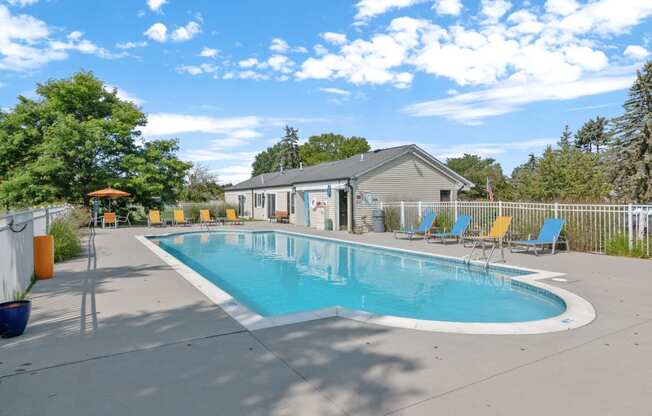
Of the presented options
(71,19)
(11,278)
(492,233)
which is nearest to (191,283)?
(11,278)

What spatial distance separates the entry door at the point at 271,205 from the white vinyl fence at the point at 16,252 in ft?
69.2

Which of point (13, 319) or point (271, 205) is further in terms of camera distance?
point (271, 205)

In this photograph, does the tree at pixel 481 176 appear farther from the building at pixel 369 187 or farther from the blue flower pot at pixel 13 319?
the blue flower pot at pixel 13 319

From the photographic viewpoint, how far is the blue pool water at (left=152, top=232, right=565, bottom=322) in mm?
6961

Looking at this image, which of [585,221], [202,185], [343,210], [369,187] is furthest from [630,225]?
[202,185]

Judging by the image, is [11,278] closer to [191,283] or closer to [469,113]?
[191,283]

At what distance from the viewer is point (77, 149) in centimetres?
2494

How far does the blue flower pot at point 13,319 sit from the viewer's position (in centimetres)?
440

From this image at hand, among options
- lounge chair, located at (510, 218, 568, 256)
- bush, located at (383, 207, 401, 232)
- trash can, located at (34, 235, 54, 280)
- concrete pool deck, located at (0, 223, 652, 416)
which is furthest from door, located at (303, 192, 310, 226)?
concrete pool deck, located at (0, 223, 652, 416)

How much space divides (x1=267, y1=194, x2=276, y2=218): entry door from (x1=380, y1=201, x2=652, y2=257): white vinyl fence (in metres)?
16.8

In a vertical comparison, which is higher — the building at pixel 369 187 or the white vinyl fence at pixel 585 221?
the building at pixel 369 187

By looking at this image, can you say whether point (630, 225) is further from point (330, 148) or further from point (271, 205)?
point (330, 148)

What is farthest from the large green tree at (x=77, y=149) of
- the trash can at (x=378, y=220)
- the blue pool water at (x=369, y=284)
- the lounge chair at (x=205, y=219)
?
the trash can at (x=378, y=220)

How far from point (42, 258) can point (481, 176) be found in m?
50.3
